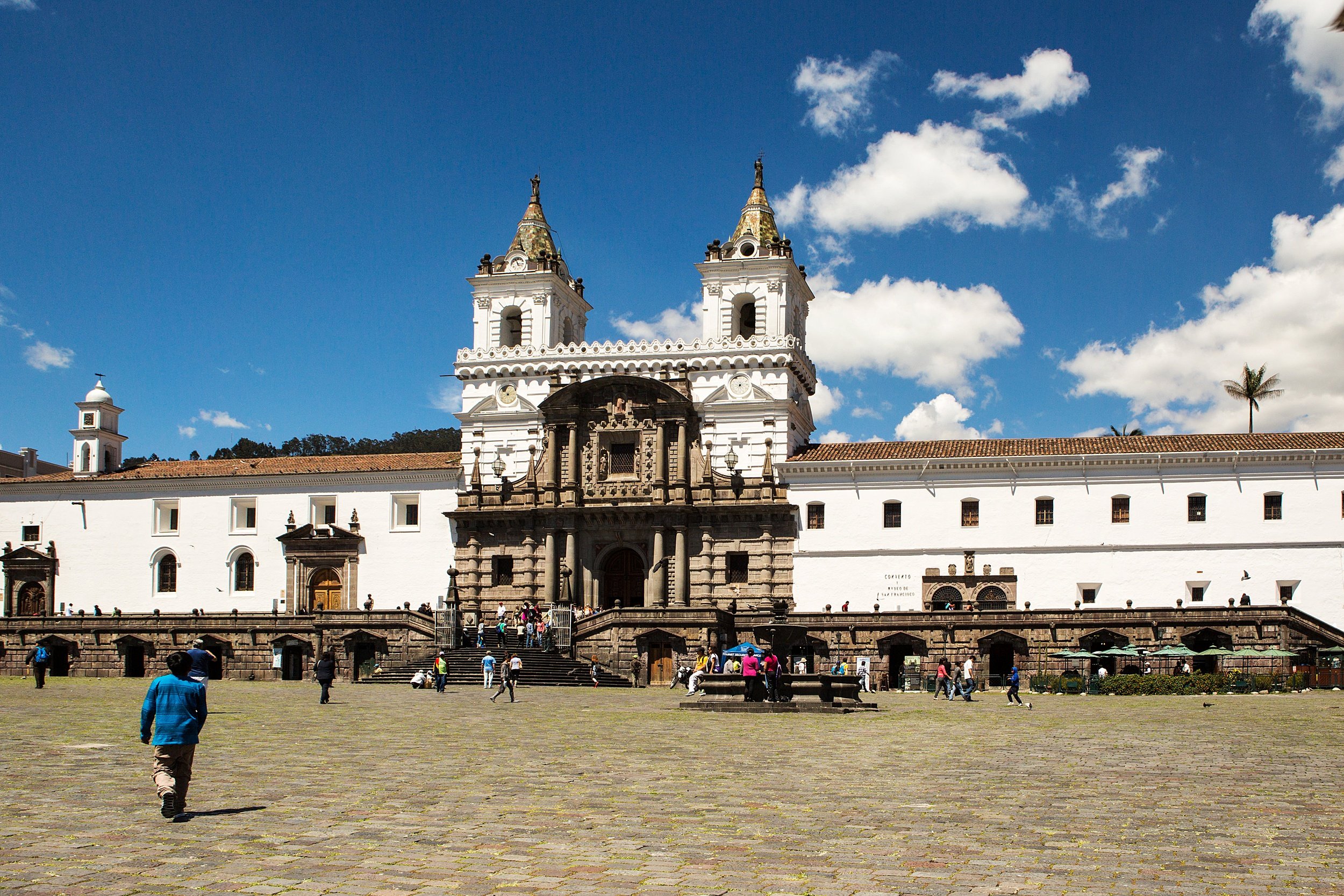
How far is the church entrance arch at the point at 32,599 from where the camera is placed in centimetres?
5941

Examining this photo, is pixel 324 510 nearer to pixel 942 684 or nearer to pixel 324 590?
pixel 324 590

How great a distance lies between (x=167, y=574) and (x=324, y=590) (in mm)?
8171

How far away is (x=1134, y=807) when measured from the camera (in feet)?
45.6

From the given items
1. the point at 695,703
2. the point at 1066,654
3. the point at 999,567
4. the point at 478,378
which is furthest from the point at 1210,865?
the point at 478,378

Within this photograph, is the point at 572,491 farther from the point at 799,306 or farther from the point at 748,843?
the point at 748,843

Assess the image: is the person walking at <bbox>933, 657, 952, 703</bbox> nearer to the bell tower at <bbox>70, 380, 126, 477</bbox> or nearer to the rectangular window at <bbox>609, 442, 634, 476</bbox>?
the rectangular window at <bbox>609, 442, 634, 476</bbox>

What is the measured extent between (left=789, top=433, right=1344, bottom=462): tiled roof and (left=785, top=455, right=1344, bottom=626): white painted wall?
0.87 metres

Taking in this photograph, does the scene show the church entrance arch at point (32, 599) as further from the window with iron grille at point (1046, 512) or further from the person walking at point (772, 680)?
the window with iron grille at point (1046, 512)

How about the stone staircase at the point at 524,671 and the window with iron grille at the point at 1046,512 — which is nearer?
the stone staircase at the point at 524,671

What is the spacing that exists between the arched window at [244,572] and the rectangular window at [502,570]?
38.7 ft

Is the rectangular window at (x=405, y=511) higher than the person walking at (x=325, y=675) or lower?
higher

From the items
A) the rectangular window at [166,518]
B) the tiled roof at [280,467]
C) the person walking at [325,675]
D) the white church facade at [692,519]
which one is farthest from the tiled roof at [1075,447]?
the rectangular window at [166,518]

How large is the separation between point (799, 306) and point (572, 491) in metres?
14.6

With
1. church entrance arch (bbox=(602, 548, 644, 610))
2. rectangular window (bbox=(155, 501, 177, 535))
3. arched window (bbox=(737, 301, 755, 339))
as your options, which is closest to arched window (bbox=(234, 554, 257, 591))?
rectangular window (bbox=(155, 501, 177, 535))
